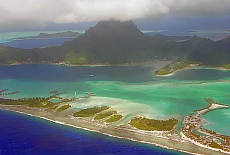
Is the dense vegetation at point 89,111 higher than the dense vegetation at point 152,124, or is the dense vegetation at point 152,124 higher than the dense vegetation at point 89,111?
the dense vegetation at point 89,111

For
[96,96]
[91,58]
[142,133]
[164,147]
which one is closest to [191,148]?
[164,147]

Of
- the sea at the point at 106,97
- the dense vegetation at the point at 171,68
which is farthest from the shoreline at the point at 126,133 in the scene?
the dense vegetation at the point at 171,68

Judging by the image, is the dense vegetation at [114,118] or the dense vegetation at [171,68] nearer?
the dense vegetation at [114,118]

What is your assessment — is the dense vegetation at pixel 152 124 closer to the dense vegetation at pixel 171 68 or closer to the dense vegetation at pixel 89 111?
the dense vegetation at pixel 89 111

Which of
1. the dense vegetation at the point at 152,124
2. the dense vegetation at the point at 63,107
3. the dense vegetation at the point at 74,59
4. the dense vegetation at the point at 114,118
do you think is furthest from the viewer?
the dense vegetation at the point at 74,59

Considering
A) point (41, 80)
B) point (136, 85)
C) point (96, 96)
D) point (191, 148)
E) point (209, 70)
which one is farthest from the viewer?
point (209, 70)

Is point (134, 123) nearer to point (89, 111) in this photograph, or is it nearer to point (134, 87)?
point (89, 111)

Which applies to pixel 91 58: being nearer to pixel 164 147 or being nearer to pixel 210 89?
pixel 210 89

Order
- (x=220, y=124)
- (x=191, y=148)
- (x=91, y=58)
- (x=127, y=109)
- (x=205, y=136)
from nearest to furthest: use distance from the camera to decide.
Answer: (x=191, y=148), (x=205, y=136), (x=220, y=124), (x=127, y=109), (x=91, y=58)
